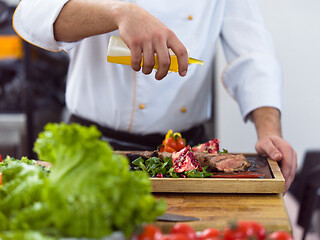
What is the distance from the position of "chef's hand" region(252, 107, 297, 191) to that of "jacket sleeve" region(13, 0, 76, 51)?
2.42 feet

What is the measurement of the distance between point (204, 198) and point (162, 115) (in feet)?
2.28

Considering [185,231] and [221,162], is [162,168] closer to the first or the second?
[221,162]

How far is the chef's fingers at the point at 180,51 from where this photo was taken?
1189 millimetres

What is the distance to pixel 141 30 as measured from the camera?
116 centimetres


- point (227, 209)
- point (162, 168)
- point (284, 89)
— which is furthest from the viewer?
point (284, 89)

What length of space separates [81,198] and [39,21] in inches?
35.4

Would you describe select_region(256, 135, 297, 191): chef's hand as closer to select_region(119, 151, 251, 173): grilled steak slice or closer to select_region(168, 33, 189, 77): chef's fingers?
select_region(119, 151, 251, 173): grilled steak slice

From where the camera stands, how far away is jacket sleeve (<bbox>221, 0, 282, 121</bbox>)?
180 cm

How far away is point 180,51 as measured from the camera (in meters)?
1.20

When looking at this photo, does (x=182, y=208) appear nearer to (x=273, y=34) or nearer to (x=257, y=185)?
(x=257, y=185)

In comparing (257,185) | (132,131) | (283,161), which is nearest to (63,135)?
(257,185)

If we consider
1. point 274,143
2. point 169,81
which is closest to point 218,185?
point 274,143

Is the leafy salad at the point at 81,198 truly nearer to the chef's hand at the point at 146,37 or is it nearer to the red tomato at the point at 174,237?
the red tomato at the point at 174,237

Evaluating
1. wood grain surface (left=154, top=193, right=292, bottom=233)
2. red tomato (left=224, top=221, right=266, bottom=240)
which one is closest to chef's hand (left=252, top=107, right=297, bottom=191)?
wood grain surface (left=154, top=193, right=292, bottom=233)
